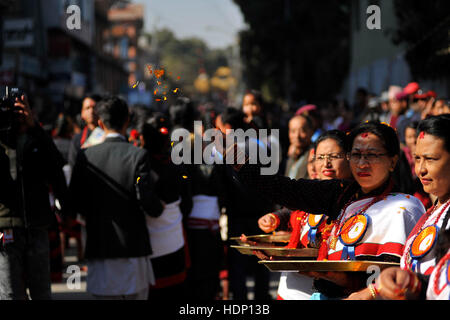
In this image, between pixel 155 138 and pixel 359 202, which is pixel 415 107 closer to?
pixel 155 138

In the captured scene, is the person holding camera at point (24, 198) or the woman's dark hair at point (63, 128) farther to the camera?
the woman's dark hair at point (63, 128)

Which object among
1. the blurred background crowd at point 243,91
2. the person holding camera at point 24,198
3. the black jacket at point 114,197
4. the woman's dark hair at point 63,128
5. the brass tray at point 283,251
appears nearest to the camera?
the brass tray at point 283,251

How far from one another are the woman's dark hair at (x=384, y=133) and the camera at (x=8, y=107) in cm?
218

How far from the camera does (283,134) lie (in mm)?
7355

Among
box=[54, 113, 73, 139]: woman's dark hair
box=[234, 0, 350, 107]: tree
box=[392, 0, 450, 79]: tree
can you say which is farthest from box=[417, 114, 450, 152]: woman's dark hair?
box=[234, 0, 350, 107]: tree

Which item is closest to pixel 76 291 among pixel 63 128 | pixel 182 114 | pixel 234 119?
pixel 63 128

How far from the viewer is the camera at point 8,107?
376 cm

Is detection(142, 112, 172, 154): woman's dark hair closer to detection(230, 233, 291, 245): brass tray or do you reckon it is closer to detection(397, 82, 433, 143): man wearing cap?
detection(230, 233, 291, 245): brass tray

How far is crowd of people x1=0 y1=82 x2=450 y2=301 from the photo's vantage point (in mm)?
2285

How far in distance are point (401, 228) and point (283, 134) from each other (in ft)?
16.2

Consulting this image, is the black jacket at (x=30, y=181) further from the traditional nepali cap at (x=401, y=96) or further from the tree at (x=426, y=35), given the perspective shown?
the tree at (x=426, y=35)

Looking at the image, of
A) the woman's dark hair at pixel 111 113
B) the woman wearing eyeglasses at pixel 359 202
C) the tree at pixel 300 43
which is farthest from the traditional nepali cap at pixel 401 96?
the tree at pixel 300 43

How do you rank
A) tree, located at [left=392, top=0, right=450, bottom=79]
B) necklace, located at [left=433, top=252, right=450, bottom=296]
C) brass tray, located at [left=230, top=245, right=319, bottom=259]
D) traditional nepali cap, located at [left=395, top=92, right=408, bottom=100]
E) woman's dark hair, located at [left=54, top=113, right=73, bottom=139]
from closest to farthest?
necklace, located at [left=433, top=252, right=450, bottom=296]
brass tray, located at [left=230, top=245, right=319, bottom=259]
woman's dark hair, located at [left=54, top=113, right=73, bottom=139]
traditional nepali cap, located at [left=395, top=92, right=408, bottom=100]
tree, located at [left=392, top=0, right=450, bottom=79]
